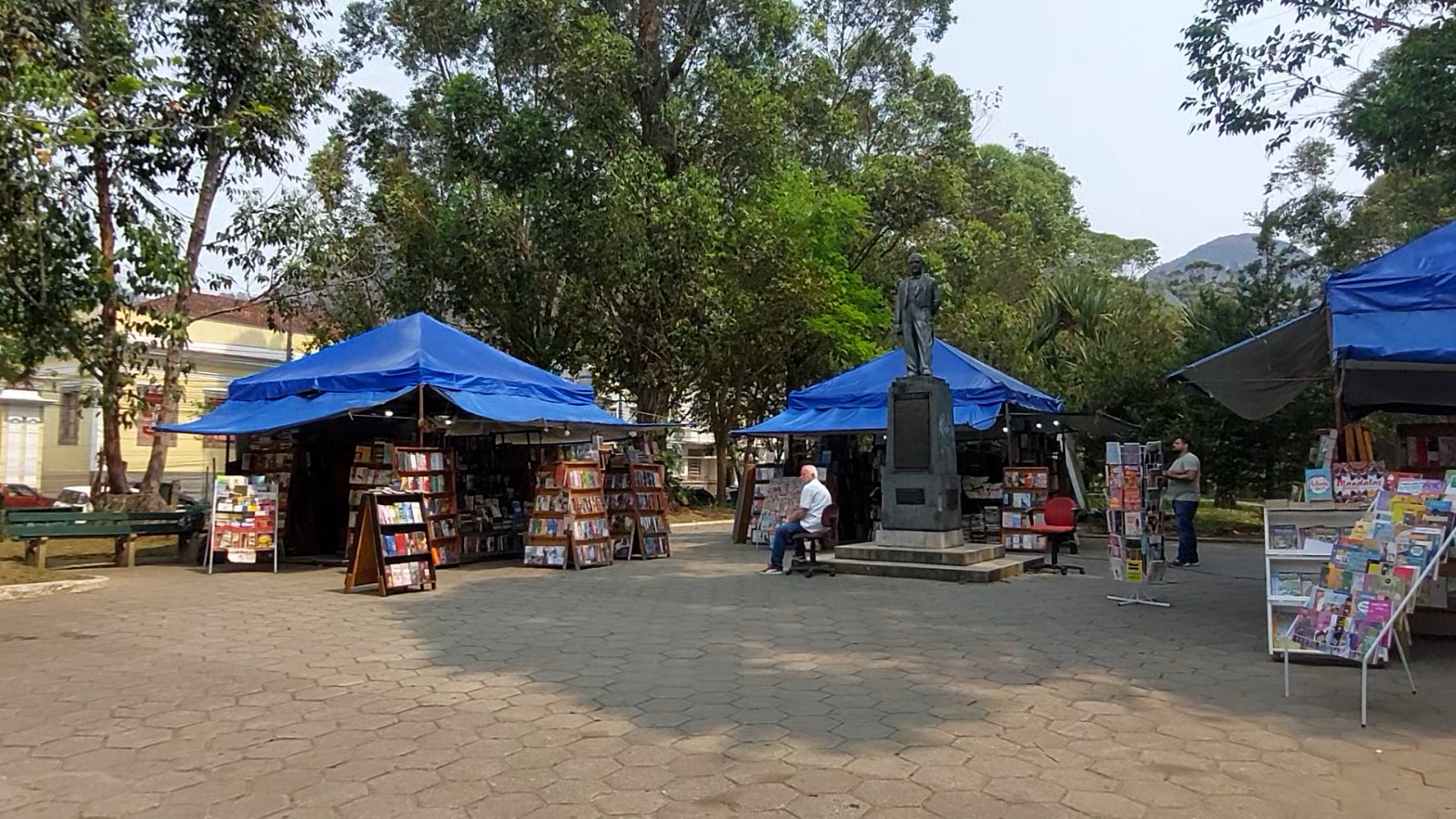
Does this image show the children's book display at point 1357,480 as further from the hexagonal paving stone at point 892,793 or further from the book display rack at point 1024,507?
the book display rack at point 1024,507

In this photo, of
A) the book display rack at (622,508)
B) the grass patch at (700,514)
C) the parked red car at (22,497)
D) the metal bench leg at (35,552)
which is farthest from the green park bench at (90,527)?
the parked red car at (22,497)

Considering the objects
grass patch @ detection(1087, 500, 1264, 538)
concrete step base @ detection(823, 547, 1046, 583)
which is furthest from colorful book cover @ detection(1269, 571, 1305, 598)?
grass patch @ detection(1087, 500, 1264, 538)

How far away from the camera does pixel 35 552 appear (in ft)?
39.3

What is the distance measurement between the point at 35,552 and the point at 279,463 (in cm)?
309

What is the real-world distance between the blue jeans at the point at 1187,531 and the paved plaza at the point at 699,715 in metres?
3.55

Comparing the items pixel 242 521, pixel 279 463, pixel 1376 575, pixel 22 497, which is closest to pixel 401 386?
pixel 242 521

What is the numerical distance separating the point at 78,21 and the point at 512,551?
9052mm

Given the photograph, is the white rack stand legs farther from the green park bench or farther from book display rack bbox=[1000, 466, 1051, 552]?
the green park bench

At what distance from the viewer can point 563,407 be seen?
14.4 m

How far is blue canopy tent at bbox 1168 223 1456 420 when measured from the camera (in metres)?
6.69

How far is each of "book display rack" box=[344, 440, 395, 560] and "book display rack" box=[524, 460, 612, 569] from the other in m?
2.04

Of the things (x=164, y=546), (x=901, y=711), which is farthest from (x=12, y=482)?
(x=901, y=711)

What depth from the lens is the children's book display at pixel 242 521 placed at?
1228 cm

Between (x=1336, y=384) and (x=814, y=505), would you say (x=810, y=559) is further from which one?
(x=1336, y=384)
